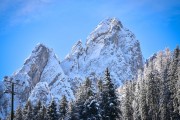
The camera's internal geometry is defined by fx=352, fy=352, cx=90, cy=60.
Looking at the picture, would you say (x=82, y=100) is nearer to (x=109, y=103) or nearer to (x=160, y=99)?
(x=109, y=103)

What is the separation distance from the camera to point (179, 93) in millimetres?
69000

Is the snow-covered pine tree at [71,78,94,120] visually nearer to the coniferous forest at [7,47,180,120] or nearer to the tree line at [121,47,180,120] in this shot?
the coniferous forest at [7,47,180,120]

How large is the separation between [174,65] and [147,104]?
11057 mm

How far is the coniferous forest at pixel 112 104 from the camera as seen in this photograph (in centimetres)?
5412

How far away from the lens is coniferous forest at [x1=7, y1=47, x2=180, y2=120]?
54.1 meters

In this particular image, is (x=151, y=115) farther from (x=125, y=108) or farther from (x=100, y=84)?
(x=100, y=84)

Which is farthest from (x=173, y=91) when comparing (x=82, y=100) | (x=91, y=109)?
(x=91, y=109)

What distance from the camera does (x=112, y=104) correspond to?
→ 53250mm

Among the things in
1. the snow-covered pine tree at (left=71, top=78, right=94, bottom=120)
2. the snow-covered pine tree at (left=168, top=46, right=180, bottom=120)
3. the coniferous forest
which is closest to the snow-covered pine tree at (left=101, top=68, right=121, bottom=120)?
the coniferous forest

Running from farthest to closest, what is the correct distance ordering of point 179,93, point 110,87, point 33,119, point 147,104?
point 147,104 < point 33,119 < point 179,93 < point 110,87

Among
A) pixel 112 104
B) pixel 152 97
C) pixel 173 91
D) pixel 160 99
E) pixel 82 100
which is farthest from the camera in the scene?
pixel 152 97

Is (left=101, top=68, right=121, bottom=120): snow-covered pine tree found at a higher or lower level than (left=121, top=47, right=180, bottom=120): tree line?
lower

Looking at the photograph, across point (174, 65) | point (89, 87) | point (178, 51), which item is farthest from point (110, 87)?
point (178, 51)

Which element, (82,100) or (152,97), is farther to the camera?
(152,97)
